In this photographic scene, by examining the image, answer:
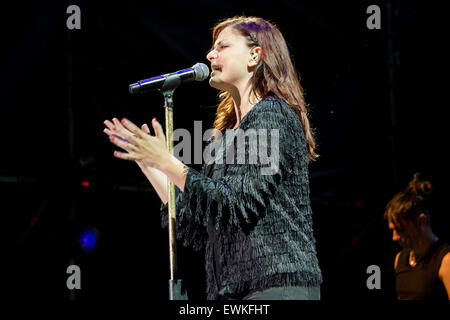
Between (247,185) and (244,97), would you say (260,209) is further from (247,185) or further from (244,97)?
(244,97)

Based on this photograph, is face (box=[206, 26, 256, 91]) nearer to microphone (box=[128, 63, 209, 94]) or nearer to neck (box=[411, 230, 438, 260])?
microphone (box=[128, 63, 209, 94])

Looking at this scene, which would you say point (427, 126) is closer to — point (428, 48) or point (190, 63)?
point (428, 48)

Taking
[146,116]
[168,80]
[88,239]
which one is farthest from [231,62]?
[88,239]

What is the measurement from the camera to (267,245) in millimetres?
1660

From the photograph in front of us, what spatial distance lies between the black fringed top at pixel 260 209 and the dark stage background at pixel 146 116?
2453 mm

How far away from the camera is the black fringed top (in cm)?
164

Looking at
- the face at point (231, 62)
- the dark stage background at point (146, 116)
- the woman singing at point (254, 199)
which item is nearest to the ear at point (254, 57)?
the face at point (231, 62)

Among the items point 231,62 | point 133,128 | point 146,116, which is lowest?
point 133,128

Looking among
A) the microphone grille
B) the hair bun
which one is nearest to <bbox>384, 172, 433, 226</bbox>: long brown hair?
the hair bun

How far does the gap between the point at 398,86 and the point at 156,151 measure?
3.46 m

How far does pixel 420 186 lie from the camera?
392cm

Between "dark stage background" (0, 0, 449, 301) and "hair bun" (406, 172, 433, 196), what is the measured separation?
61 cm

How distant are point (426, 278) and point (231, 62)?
234 centimetres
